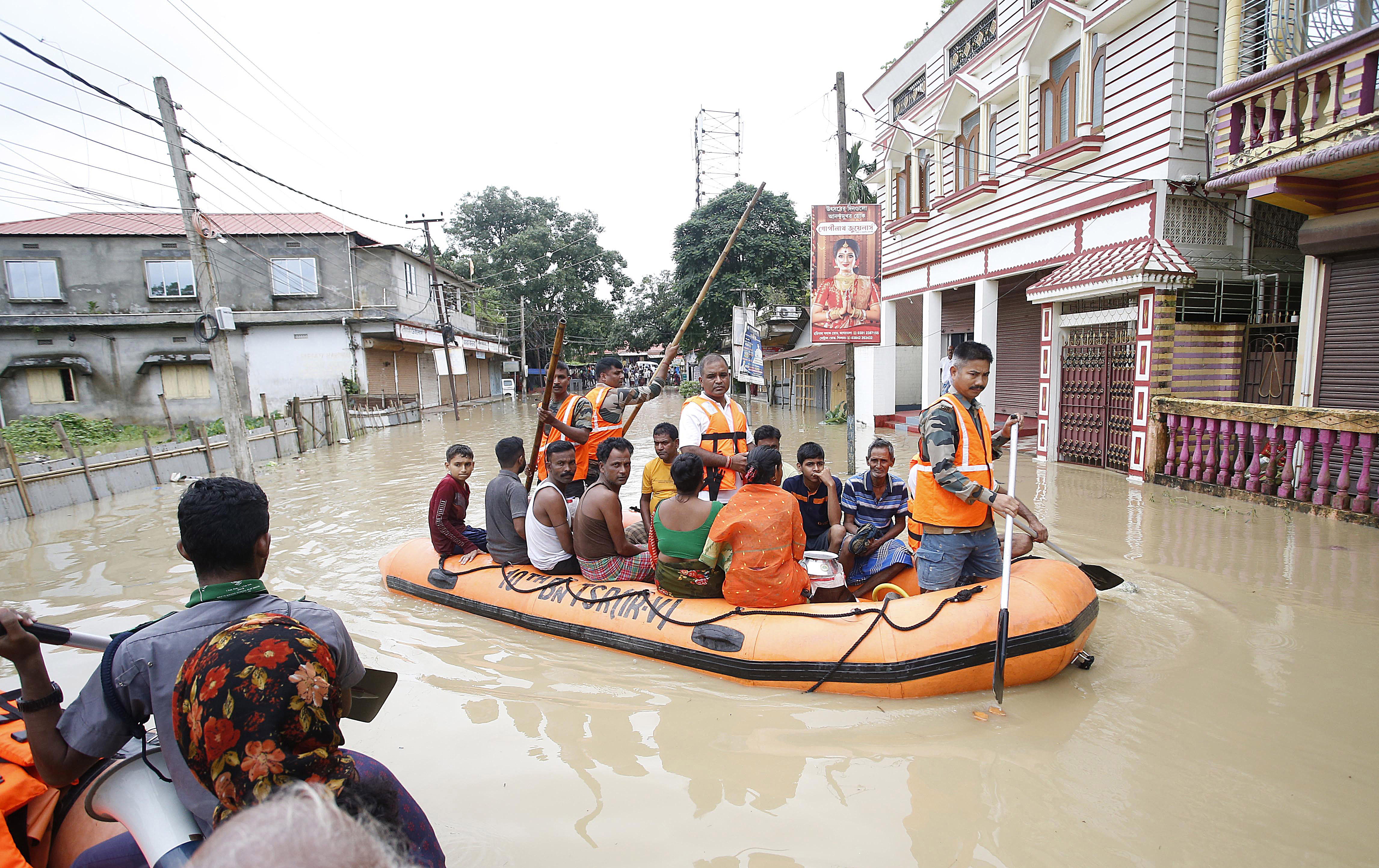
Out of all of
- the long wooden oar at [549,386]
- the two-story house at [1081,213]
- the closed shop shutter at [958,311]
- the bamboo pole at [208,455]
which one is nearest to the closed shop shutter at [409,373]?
the bamboo pole at [208,455]

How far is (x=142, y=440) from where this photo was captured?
46.9ft

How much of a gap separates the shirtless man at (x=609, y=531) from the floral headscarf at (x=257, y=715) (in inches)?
129

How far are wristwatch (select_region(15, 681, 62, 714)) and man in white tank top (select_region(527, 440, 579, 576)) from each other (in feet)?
11.2

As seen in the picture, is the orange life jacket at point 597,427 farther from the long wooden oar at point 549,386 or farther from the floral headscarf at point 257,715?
the floral headscarf at point 257,715

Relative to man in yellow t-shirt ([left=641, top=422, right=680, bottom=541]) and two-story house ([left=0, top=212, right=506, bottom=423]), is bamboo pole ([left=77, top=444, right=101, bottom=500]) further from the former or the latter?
two-story house ([left=0, top=212, right=506, bottom=423])

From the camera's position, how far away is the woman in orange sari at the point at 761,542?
3.98m

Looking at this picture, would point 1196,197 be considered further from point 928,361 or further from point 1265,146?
point 928,361

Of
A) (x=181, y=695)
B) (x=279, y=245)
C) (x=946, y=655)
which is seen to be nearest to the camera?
(x=181, y=695)

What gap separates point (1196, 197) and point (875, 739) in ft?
30.3

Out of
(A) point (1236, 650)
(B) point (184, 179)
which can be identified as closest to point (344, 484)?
(B) point (184, 179)

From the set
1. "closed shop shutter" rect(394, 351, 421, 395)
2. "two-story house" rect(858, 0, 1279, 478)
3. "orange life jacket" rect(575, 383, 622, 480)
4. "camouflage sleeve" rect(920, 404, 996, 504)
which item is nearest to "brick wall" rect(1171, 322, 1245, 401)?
"two-story house" rect(858, 0, 1279, 478)

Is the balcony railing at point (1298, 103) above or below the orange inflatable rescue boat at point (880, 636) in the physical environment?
above

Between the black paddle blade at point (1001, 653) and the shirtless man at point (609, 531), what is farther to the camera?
the shirtless man at point (609, 531)

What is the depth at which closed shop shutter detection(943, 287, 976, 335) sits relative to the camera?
15781mm
